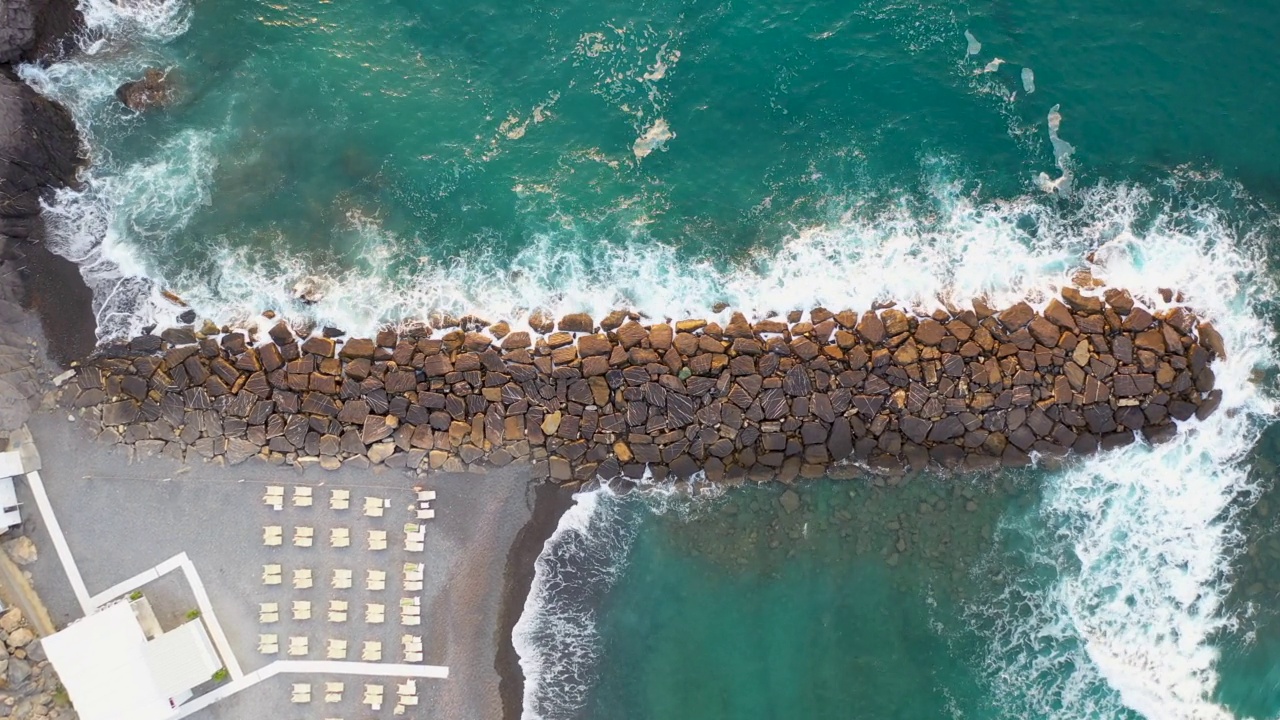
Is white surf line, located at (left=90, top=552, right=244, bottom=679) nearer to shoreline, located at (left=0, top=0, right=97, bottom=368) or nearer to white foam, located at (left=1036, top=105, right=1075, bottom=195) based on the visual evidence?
shoreline, located at (left=0, top=0, right=97, bottom=368)

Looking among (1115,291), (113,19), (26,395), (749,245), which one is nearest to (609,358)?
(749,245)

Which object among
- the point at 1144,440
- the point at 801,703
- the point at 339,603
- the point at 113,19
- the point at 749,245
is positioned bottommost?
the point at 801,703

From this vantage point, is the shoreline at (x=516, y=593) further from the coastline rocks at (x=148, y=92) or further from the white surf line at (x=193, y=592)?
the coastline rocks at (x=148, y=92)

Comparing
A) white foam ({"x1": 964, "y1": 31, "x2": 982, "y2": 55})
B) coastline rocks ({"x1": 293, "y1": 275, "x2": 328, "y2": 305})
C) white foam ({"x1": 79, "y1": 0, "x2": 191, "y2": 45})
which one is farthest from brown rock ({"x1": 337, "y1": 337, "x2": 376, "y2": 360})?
white foam ({"x1": 964, "y1": 31, "x2": 982, "y2": 55})

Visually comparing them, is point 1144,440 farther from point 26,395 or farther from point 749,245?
point 26,395

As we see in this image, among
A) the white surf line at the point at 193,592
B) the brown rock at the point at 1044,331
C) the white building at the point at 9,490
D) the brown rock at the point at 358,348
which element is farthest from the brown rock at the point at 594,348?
the white building at the point at 9,490

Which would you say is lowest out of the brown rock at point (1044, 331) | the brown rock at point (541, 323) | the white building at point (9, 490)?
the white building at point (9, 490)
